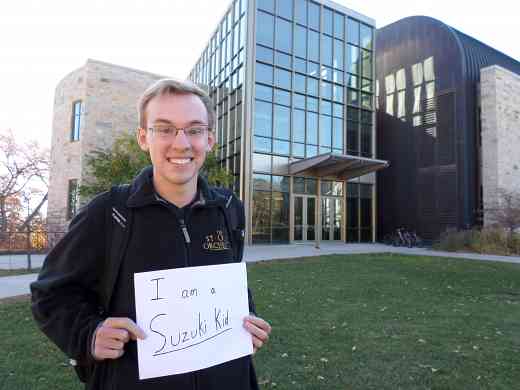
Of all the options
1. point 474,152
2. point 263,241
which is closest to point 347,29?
point 474,152

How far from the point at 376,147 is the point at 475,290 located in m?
18.8

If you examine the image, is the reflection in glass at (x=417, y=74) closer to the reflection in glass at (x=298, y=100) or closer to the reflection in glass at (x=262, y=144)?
the reflection in glass at (x=298, y=100)

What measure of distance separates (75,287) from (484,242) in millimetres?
20173

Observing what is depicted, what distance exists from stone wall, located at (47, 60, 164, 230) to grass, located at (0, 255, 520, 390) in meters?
14.0

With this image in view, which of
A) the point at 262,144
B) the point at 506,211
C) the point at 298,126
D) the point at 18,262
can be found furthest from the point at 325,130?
the point at 18,262

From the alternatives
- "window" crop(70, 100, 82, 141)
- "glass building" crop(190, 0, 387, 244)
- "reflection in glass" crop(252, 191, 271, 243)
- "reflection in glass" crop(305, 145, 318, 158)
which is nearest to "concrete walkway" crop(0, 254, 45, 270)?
"window" crop(70, 100, 82, 141)

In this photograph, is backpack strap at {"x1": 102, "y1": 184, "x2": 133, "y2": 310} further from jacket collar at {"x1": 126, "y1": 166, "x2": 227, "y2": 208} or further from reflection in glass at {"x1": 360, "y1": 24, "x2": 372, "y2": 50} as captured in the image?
reflection in glass at {"x1": 360, "y1": 24, "x2": 372, "y2": 50}

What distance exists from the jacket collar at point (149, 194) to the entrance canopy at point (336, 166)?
17.0 m

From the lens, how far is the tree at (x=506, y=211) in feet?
59.7

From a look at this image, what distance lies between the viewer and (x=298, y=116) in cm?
2267

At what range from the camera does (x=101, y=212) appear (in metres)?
1.50

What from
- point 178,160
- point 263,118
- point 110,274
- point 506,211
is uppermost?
point 263,118

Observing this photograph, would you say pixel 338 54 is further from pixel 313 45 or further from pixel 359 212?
pixel 359 212

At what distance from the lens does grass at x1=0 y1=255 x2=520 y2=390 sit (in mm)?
3881
